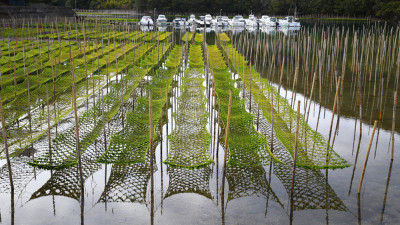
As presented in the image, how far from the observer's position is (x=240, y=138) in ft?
23.8

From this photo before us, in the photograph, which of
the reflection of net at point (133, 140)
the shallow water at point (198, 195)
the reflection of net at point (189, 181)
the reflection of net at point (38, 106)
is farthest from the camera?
the reflection of net at point (38, 106)

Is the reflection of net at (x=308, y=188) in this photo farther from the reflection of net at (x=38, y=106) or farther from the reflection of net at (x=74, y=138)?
the reflection of net at (x=38, y=106)

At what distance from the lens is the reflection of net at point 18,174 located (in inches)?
235

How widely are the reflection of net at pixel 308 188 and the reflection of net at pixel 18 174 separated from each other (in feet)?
12.3

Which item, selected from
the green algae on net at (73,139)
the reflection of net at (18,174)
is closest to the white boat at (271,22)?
the green algae on net at (73,139)

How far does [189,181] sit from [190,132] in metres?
1.33

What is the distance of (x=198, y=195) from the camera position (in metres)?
6.00

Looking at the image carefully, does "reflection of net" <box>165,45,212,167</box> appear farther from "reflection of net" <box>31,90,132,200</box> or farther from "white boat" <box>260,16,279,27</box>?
"white boat" <box>260,16,279,27</box>

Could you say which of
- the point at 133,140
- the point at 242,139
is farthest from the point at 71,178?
the point at 242,139

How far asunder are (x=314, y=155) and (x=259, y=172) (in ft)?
2.98

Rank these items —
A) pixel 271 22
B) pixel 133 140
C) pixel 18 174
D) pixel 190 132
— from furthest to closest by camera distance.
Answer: pixel 271 22
pixel 190 132
pixel 133 140
pixel 18 174

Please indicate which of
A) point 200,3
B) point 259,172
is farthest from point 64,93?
point 200,3

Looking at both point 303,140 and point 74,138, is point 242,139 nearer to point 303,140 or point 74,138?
point 303,140

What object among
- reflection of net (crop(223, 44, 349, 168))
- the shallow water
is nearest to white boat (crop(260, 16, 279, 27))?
reflection of net (crop(223, 44, 349, 168))
